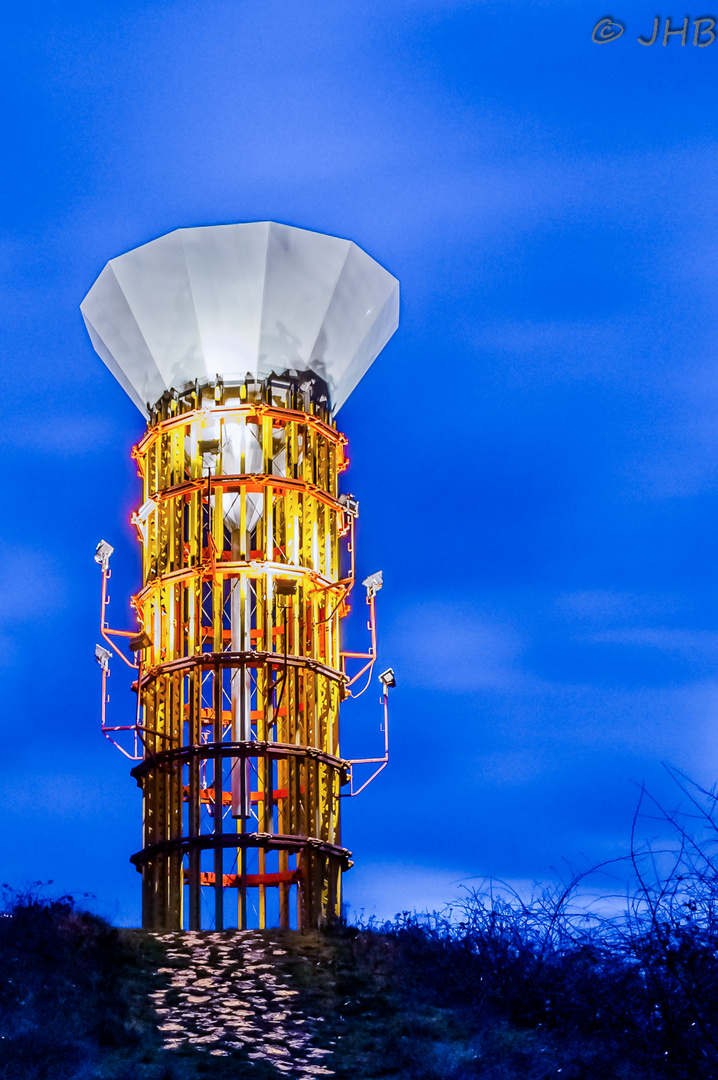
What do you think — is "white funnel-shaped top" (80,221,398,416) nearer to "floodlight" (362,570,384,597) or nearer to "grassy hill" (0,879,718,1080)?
"floodlight" (362,570,384,597)

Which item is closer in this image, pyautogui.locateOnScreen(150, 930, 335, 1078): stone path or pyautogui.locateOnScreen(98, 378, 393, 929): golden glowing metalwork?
pyautogui.locateOnScreen(150, 930, 335, 1078): stone path

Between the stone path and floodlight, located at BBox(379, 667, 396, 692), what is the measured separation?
1033 cm

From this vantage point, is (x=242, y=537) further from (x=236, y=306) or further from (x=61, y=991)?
(x=61, y=991)

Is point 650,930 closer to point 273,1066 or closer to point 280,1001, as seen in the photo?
point 273,1066

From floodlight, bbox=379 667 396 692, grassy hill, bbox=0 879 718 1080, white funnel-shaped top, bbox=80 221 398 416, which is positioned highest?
white funnel-shaped top, bbox=80 221 398 416

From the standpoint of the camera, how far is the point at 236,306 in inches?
1359

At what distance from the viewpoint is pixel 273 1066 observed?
1798cm

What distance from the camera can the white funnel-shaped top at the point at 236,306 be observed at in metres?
34.2

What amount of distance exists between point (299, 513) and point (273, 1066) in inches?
701

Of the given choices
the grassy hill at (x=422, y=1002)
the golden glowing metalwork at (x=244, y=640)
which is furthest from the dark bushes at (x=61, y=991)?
the golden glowing metalwork at (x=244, y=640)

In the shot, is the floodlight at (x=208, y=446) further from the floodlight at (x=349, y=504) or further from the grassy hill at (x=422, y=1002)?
the grassy hill at (x=422, y=1002)

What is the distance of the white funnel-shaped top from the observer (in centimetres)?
3422

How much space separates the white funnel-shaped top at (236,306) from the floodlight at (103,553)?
11.6 ft

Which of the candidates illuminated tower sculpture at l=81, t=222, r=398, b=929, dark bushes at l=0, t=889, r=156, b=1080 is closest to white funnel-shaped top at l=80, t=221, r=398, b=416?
illuminated tower sculpture at l=81, t=222, r=398, b=929
